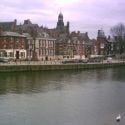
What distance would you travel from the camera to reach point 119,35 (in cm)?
14275

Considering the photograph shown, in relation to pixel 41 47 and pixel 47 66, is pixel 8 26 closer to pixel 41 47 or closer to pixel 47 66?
pixel 41 47

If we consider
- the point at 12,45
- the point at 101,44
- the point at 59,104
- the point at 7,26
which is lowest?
the point at 59,104

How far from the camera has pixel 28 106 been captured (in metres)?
38.4

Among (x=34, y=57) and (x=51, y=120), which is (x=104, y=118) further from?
(x=34, y=57)

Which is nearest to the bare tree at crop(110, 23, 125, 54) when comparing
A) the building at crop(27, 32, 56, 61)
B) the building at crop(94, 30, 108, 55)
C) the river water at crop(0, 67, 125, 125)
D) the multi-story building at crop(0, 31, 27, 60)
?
the building at crop(94, 30, 108, 55)

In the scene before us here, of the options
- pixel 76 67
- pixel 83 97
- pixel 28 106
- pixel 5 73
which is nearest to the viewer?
pixel 28 106

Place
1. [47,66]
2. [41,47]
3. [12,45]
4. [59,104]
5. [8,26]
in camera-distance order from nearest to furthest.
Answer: [59,104]
[47,66]
[12,45]
[8,26]
[41,47]

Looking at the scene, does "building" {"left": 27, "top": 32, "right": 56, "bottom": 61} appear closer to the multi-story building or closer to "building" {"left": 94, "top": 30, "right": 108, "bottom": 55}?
the multi-story building

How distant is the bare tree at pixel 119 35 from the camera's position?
142 metres

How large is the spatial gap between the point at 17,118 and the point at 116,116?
7.90m

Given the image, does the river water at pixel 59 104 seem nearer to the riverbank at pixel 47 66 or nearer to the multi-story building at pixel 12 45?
the riverbank at pixel 47 66

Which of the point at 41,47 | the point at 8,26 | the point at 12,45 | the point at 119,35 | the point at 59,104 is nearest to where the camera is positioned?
the point at 59,104

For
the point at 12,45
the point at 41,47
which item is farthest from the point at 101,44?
the point at 12,45

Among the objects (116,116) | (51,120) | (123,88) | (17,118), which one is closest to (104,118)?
(116,116)
